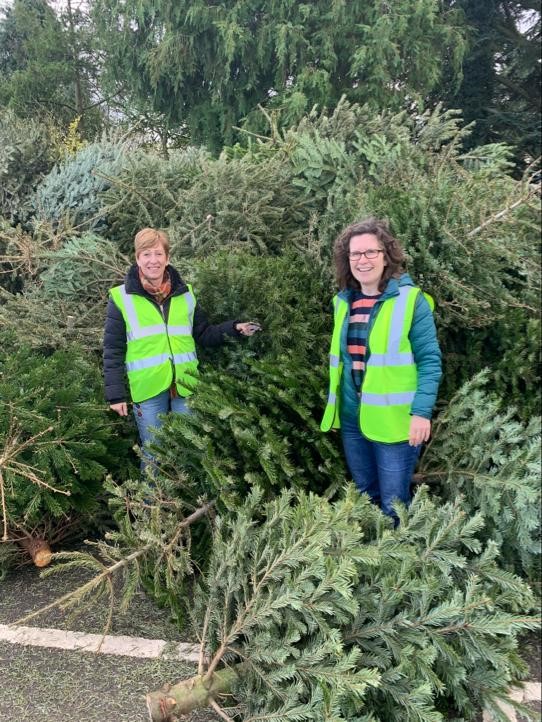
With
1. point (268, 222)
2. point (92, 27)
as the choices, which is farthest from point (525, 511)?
point (92, 27)

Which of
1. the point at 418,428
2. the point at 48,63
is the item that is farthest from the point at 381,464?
the point at 48,63

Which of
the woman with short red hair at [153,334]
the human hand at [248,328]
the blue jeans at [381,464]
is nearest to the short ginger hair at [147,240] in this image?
the woman with short red hair at [153,334]

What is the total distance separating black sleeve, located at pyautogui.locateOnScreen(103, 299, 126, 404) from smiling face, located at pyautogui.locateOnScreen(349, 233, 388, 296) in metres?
1.54

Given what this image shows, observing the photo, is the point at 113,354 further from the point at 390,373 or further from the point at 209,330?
the point at 390,373

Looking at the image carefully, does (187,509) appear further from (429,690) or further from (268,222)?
(268,222)

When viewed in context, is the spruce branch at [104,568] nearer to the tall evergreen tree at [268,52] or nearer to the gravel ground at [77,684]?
the gravel ground at [77,684]

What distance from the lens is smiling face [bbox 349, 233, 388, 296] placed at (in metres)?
2.84

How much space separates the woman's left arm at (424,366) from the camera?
282 cm

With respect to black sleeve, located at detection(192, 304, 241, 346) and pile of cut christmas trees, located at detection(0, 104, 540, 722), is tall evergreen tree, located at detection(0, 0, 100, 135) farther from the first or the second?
black sleeve, located at detection(192, 304, 241, 346)

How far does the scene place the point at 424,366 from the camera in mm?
2855

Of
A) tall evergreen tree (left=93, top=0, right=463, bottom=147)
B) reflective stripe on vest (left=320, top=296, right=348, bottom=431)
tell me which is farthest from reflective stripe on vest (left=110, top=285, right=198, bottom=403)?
tall evergreen tree (left=93, top=0, right=463, bottom=147)

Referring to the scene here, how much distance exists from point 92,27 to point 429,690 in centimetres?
2197

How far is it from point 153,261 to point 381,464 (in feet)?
5.80

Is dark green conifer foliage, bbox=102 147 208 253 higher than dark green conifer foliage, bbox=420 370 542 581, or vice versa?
dark green conifer foliage, bbox=102 147 208 253
